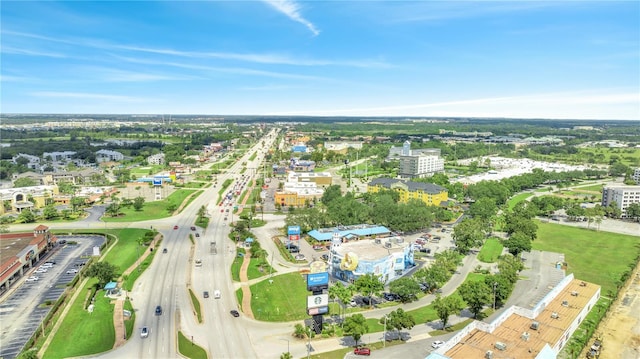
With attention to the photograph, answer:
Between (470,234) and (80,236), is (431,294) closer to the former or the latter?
(470,234)

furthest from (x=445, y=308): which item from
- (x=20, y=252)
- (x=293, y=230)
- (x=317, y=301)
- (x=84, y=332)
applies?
(x=20, y=252)

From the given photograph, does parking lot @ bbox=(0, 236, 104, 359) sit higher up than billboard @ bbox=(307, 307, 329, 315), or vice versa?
billboard @ bbox=(307, 307, 329, 315)

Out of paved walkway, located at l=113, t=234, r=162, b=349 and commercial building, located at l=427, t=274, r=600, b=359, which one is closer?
commercial building, located at l=427, t=274, r=600, b=359

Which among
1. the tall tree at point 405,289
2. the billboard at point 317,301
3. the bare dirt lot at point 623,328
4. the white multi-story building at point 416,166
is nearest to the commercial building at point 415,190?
the white multi-story building at point 416,166

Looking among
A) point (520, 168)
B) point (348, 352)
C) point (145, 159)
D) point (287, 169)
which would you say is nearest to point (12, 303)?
point (348, 352)

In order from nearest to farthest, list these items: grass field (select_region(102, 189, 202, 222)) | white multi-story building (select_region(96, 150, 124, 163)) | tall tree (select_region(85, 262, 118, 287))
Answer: tall tree (select_region(85, 262, 118, 287))
grass field (select_region(102, 189, 202, 222))
white multi-story building (select_region(96, 150, 124, 163))

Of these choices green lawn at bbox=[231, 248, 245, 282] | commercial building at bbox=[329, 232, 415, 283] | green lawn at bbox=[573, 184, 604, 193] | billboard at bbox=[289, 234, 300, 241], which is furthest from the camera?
green lawn at bbox=[573, 184, 604, 193]

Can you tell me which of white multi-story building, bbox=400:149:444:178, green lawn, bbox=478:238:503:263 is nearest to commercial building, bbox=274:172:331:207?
green lawn, bbox=478:238:503:263

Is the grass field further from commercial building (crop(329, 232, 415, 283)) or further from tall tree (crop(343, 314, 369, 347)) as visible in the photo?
tall tree (crop(343, 314, 369, 347))
